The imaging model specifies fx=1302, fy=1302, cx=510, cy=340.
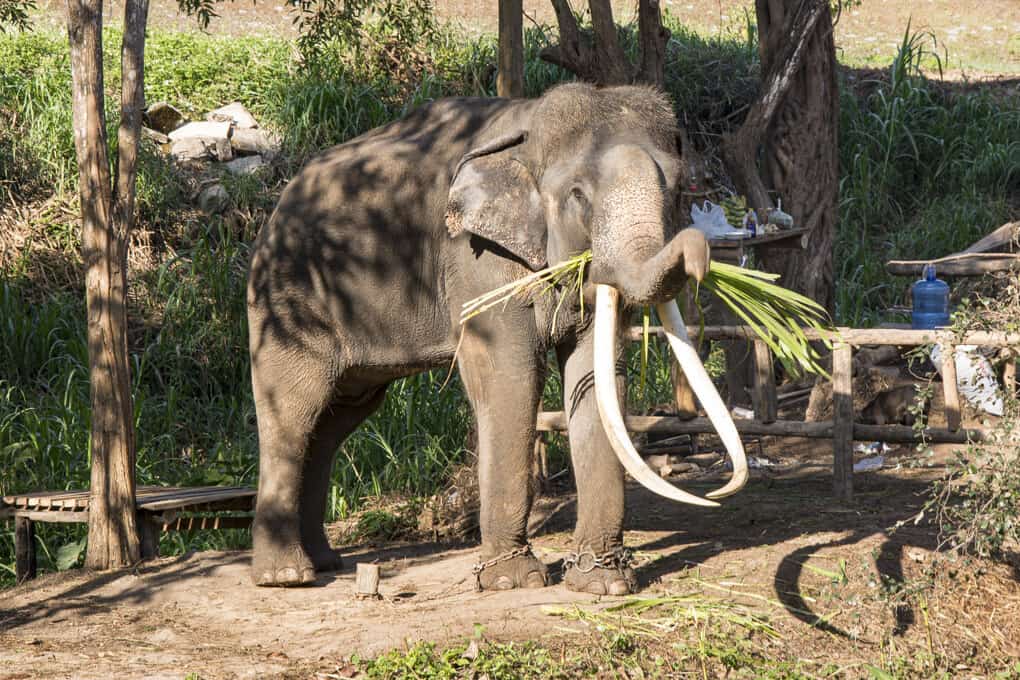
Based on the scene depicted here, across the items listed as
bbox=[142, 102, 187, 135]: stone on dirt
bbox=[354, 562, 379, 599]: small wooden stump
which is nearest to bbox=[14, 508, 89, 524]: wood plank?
bbox=[354, 562, 379, 599]: small wooden stump

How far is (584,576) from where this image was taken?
5.35m

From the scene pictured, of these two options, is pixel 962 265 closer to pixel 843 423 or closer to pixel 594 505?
pixel 843 423

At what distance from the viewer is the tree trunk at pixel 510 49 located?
7363 millimetres

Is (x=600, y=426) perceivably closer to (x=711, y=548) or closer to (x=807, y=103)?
(x=711, y=548)

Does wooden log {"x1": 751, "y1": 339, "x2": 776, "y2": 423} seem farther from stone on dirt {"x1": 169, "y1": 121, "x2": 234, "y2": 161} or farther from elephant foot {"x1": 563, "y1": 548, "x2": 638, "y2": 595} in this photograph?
stone on dirt {"x1": 169, "y1": 121, "x2": 234, "y2": 161}

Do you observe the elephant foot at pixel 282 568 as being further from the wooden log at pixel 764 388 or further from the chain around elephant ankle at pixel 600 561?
the wooden log at pixel 764 388

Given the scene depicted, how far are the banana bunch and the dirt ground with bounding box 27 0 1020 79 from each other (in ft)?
20.7

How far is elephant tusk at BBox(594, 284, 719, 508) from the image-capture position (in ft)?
14.3

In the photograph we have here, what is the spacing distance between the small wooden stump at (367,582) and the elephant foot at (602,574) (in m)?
0.80

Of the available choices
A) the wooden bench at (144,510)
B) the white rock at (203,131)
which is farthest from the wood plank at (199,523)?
the white rock at (203,131)

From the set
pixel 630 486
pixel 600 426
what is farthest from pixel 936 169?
pixel 600 426

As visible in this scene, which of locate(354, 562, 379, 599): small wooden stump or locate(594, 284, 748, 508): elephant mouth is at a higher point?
locate(594, 284, 748, 508): elephant mouth

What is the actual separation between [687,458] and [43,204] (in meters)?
5.84

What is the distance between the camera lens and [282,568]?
593 cm
